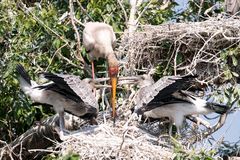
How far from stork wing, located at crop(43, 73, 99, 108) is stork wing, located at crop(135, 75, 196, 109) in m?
0.46

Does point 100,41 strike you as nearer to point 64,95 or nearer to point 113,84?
point 113,84

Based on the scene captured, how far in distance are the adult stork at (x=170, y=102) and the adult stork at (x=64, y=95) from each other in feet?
1.58

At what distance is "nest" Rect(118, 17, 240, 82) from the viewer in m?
8.45

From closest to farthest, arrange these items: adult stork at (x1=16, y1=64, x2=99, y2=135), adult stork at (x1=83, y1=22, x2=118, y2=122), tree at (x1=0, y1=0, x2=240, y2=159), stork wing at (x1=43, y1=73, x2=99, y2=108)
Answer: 1. stork wing at (x1=43, y1=73, x2=99, y2=108)
2. adult stork at (x1=16, y1=64, x2=99, y2=135)
3. tree at (x1=0, y1=0, x2=240, y2=159)
4. adult stork at (x1=83, y1=22, x2=118, y2=122)

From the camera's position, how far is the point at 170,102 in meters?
8.09

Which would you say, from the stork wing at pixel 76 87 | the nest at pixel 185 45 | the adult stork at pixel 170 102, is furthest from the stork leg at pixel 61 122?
the nest at pixel 185 45

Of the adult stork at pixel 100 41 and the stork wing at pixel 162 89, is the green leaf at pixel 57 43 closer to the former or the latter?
the adult stork at pixel 100 41

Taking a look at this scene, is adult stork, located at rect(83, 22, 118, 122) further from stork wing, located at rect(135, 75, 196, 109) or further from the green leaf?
stork wing, located at rect(135, 75, 196, 109)

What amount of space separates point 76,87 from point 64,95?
37 cm

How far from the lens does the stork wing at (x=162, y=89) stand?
7625mm

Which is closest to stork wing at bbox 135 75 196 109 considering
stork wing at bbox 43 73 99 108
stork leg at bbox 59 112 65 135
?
stork wing at bbox 43 73 99 108

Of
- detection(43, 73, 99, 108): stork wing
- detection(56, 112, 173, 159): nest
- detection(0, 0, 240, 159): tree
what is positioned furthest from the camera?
detection(0, 0, 240, 159): tree

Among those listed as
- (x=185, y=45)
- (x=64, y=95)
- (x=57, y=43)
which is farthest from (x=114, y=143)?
(x=185, y=45)

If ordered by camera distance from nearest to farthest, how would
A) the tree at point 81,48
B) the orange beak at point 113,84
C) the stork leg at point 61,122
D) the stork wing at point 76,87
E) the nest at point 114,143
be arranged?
1. the nest at point 114,143
2. the stork wing at point 76,87
3. the stork leg at point 61,122
4. the orange beak at point 113,84
5. the tree at point 81,48
